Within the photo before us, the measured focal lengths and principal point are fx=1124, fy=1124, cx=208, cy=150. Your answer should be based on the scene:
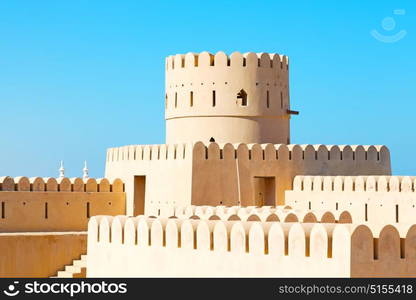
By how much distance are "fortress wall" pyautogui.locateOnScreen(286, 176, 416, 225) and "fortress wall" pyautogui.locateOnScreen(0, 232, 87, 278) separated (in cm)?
713

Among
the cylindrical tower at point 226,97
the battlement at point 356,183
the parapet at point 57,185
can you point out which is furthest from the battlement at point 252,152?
the cylindrical tower at point 226,97

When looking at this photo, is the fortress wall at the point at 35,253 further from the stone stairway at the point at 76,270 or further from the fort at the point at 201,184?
the stone stairway at the point at 76,270

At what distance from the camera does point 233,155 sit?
116 ft

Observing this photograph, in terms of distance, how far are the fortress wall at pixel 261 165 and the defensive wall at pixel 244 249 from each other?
675 centimetres

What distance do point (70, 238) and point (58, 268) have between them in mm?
1005

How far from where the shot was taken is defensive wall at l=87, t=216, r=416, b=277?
19.9 meters

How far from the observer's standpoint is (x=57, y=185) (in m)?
36.8

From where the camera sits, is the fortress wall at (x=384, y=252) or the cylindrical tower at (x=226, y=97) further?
the cylindrical tower at (x=226, y=97)

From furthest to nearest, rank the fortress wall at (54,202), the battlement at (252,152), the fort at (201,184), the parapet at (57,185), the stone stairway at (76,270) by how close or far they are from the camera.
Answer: the parapet at (57,185) → the fortress wall at (54,202) → the battlement at (252,152) → the stone stairway at (76,270) → the fort at (201,184)

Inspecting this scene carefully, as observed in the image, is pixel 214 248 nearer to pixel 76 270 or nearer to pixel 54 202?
pixel 76 270

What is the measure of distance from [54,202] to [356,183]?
9.95m

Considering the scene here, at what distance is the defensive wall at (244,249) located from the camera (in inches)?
784

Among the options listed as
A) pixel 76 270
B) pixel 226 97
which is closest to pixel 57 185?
pixel 76 270

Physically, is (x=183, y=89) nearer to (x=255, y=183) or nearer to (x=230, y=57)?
(x=230, y=57)
